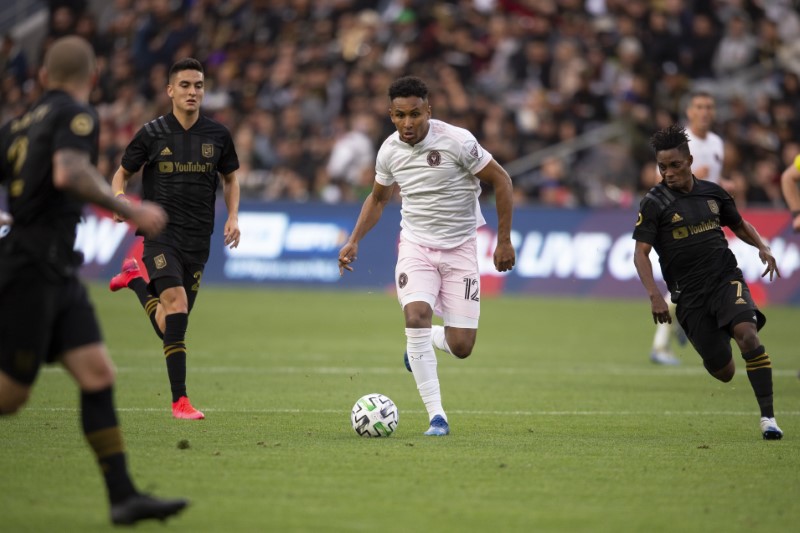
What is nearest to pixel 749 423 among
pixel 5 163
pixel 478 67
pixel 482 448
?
pixel 482 448

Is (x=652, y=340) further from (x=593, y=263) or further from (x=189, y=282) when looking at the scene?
(x=189, y=282)

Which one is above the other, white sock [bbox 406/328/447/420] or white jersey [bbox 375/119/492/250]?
white jersey [bbox 375/119/492/250]

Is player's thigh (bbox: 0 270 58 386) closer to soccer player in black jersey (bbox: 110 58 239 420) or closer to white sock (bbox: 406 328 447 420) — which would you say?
white sock (bbox: 406 328 447 420)

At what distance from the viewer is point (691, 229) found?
9.73 metres

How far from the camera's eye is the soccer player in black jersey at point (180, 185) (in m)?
10.1

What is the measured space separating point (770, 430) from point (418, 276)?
111 inches

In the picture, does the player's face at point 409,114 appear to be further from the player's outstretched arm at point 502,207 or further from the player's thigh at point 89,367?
the player's thigh at point 89,367

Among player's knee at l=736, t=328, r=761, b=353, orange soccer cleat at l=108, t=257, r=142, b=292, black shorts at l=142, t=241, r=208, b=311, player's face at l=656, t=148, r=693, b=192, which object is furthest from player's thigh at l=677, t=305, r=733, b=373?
orange soccer cleat at l=108, t=257, r=142, b=292

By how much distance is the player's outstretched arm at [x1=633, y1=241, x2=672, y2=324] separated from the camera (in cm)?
906

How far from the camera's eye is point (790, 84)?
2441 cm

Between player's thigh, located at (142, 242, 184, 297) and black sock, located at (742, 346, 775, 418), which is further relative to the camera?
player's thigh, located at (142, 242, 184, 297)

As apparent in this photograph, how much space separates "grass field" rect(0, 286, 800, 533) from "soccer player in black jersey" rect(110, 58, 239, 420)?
96cm

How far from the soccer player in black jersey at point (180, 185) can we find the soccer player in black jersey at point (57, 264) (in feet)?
12.7

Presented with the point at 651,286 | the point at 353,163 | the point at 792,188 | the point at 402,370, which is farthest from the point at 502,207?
the point at 353,163
